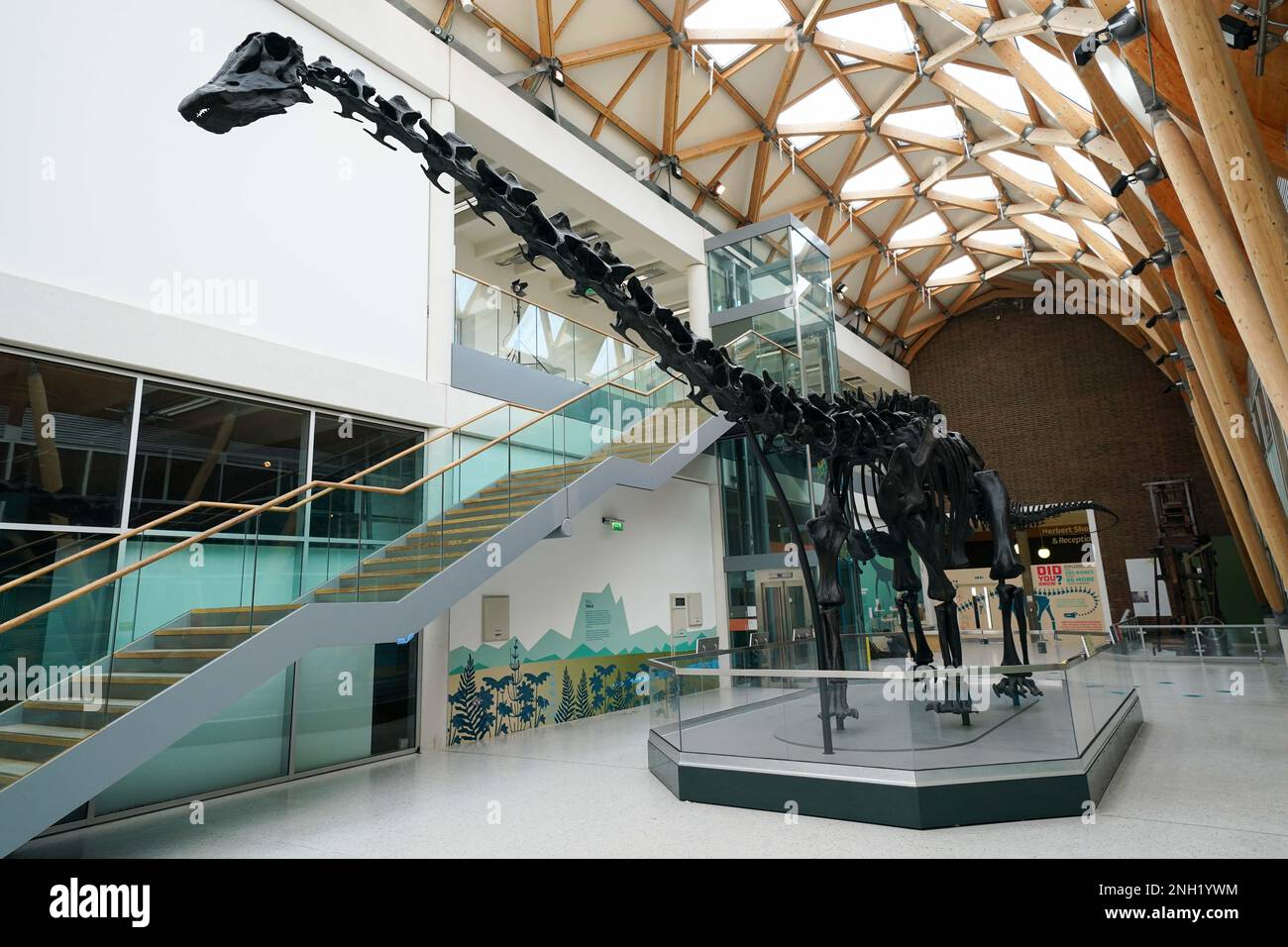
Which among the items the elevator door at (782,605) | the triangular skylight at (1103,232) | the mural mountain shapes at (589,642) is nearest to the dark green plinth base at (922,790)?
the mural mountain shapes at (589,642)

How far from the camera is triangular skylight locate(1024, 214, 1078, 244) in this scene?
1933 centimetres

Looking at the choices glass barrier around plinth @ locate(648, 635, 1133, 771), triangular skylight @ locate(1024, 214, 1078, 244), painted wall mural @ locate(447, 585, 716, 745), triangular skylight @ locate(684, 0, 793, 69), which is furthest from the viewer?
triangular skylight @ locate(1024, 214, 1078, 244)

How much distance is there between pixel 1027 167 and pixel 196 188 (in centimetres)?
1634

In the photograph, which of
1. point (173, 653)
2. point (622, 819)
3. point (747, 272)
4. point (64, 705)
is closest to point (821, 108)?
point (747, 272)

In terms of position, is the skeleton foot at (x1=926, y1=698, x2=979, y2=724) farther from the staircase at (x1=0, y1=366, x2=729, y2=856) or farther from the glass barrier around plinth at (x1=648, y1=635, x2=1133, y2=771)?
the staircase at (x1=0, y1=366, x2=729, y2=856)

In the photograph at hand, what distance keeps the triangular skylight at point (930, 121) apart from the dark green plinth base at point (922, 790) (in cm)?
1441

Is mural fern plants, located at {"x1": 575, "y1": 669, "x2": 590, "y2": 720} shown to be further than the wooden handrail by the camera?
Yes

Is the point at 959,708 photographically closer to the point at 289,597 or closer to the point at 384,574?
the point at 384,574

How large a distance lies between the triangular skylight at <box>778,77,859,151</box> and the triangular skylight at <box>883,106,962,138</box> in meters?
1.01

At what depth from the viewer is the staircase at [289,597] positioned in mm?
4695

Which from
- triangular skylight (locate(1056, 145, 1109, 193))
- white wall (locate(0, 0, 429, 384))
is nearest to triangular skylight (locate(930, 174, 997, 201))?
triangular skylight (locate(1056, 145, 1109, 193))

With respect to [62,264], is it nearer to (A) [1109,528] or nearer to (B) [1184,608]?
(B) [1184,608]

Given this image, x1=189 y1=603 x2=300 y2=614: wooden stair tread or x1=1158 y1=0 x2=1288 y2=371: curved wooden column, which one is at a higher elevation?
x1=1158 y1=0 x2=1288 y2=371: curved wooden column

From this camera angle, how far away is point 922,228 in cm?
2156
